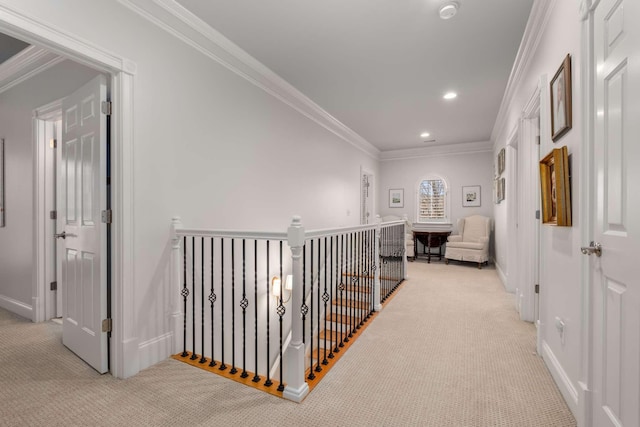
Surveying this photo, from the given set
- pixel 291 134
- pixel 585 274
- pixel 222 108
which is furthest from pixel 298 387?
pixel 291 134

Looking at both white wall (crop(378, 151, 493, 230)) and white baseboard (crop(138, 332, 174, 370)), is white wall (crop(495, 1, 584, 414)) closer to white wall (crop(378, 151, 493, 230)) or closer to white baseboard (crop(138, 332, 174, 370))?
white baseboard (crop(138, 332, 174, 370))

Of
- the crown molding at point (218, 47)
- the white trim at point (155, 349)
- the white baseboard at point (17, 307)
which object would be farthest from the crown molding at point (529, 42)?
the white baseboard at point (17, 307)

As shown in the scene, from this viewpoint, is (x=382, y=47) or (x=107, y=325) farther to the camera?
(x=382, y=47)

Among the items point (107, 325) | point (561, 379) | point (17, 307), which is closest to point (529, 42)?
point (561, 379)

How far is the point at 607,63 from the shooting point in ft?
4.11

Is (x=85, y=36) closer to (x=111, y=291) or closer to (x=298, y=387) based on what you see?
(x=111, y=291)

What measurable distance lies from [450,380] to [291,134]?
10.7ft

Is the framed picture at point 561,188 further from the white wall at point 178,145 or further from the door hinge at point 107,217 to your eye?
the door hinge at point 107,217

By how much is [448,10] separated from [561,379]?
264 centimetres

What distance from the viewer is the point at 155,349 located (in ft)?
7.30

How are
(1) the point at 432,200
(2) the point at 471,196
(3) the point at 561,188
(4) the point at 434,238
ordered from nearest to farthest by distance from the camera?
1. (3) the point at 561,188
2. (4) the point at 434,238
3. (2) the point at 471,196
4. (1) the point at 432,200

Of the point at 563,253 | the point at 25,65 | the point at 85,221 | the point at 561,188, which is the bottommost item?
the point at 563,253

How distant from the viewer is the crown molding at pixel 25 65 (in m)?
2.74

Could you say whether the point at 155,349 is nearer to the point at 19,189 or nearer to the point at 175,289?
the point at 175,289
